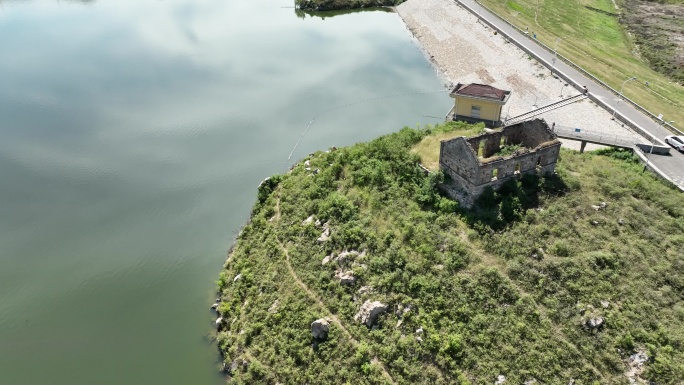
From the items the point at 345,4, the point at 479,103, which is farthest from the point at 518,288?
the point at 345,4

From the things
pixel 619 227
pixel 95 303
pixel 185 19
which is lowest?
pixel 95 303

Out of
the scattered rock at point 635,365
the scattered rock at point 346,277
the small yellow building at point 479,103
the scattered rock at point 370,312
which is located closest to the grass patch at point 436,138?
the small yellow building at point 479,103

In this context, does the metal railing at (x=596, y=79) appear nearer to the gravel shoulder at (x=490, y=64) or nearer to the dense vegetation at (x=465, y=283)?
the gravel shoulder at (x=490, y=64)

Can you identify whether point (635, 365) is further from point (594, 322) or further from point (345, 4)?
point (345, 4)

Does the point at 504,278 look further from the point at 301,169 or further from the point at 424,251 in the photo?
the point at 301,169

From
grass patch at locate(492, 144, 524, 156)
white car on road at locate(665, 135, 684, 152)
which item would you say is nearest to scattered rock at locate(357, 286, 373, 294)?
grass patch at locate(492, 144, 524, 156)

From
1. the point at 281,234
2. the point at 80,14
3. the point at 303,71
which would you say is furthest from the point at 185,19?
the point at 281,234
